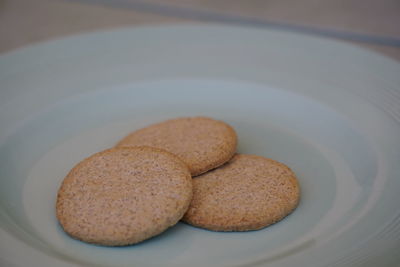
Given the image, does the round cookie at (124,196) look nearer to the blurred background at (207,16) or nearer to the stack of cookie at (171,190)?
the stack of cookie at (171,190)

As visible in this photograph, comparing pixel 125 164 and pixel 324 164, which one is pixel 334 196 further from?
pixel 125 164

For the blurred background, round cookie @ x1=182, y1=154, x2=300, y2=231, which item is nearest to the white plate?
round cookie @ x1=182, y1=154, x2=300, y2=231

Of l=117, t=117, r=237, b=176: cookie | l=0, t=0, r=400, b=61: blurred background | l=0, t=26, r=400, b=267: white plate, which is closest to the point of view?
l=0, t=26, r=400, b=267: white plate

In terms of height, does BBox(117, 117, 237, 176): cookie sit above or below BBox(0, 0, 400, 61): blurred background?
below

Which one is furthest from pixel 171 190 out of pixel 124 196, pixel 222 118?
pixel 222 118

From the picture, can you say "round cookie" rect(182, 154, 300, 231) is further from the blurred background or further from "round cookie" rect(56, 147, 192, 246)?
the blurred background

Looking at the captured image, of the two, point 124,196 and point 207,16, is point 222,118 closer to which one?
point 124,196

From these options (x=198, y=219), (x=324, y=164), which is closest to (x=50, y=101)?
(x=198, y=219)
